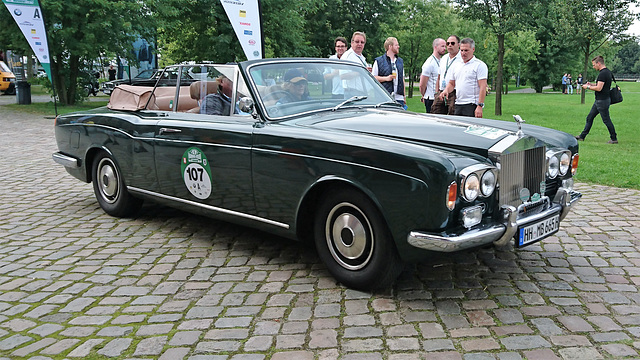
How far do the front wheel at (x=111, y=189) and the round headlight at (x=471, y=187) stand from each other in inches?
153

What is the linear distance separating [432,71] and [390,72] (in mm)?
954

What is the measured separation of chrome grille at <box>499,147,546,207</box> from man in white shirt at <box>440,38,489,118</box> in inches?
154

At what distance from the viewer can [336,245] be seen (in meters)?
4.20

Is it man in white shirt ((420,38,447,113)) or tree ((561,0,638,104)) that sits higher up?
tree ((561,0,638,104))

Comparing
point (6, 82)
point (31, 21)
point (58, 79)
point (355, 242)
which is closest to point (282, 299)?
point (355, 242)

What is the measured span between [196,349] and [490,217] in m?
2.06

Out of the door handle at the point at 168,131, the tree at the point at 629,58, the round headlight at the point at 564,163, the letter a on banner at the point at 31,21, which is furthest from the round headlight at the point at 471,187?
the tree at the point at 629,58

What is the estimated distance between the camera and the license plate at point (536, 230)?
394 centimetres

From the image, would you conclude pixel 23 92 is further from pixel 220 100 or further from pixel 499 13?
pixel 220 100

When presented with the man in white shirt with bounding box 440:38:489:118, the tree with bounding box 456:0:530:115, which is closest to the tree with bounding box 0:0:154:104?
the tree with bounding box 456:0:530:115

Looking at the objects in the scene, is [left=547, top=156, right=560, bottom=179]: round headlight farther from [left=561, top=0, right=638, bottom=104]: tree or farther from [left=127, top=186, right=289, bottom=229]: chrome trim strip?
[left=561, top=0, right=638, bottom=104]: tree

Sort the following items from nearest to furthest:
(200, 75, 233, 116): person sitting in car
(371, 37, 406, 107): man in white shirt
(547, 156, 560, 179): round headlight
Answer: (547, 156, 560, 179): round headlight
(200, 75, 233, 116): person sitting in car
(371, 37, 406, 107): man in white shirt

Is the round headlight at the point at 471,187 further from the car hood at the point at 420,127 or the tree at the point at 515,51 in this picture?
the tree at the point at 515,51

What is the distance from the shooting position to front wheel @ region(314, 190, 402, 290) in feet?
12.7
